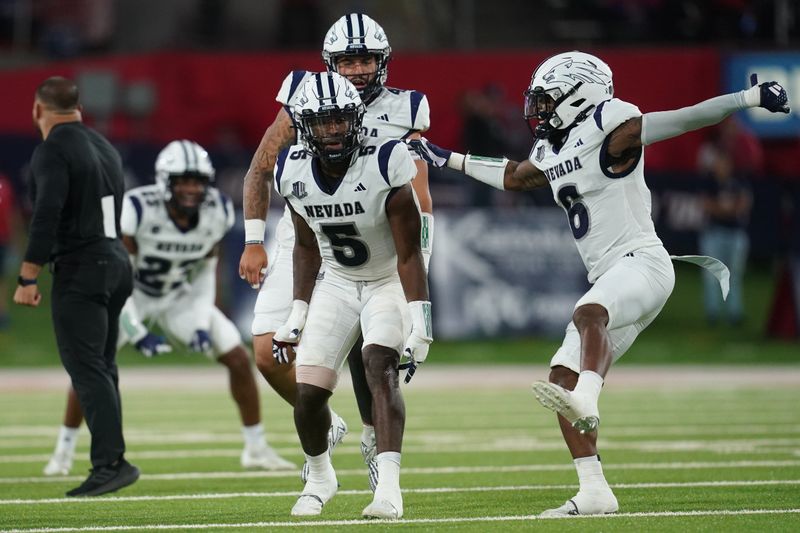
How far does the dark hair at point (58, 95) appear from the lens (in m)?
7.17

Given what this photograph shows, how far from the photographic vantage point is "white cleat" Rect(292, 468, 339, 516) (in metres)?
5.85

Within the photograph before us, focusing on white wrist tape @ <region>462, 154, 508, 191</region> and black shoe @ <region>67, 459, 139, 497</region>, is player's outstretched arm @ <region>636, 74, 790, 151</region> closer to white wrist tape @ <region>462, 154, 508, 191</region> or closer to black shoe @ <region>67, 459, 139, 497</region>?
white wrist tape @ <region>462, 154, 508, 191</region>

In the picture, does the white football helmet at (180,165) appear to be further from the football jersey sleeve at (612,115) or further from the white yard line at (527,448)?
Answer: the football jersey sleeve at (612,115)

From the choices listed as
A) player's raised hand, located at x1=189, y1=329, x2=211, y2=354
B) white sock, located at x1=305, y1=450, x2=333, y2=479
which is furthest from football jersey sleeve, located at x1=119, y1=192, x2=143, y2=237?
white sock, located at x1=305, y1=450, x2=333, y2=479

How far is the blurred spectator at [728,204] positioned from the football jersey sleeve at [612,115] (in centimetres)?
896

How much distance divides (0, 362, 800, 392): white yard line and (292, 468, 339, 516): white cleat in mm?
6383

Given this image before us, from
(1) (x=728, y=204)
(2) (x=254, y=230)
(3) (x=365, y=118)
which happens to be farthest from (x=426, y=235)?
(1) (x=728, y=204)

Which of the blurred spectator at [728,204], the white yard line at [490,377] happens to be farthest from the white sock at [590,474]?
the blurred spectator at [728,204]

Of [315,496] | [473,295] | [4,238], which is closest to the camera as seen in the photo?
[315,496]

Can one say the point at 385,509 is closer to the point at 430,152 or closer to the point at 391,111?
the point at 430,152

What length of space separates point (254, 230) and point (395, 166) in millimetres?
977

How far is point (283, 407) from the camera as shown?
11500 millimetres

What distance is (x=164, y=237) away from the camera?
870 cm

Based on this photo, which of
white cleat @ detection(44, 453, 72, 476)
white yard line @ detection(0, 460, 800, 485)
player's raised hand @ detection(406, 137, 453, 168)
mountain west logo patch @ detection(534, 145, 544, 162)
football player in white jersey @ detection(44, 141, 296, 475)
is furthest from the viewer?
football player in white jersey @ detection(44, 141, 296, 475)
